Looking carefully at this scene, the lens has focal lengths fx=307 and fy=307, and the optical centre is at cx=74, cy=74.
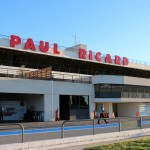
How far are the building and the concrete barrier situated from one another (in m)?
16.4

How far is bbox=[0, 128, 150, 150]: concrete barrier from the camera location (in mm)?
12016

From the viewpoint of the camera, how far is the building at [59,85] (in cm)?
3347

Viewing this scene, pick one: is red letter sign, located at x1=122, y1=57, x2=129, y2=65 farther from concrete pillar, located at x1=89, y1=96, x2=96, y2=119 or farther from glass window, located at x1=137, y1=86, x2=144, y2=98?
concrete pillar, located at x1=89, y1=96, x2=96, y2=119

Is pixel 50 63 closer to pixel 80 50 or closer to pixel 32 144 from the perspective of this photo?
pixel 80 50

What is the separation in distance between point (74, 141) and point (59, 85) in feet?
68.9

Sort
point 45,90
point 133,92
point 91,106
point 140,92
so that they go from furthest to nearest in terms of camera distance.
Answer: point 140,92 → point 133,92 → point 91,106 → point 45,90

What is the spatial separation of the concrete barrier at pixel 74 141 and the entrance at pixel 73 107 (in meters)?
18.5

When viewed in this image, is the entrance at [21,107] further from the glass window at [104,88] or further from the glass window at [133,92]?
the glass window at [133,92]

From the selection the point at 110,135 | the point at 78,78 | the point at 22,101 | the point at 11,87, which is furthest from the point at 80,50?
the point at 110,135

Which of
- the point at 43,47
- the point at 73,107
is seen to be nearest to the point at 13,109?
the point at 73,107

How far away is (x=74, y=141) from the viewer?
13.9m

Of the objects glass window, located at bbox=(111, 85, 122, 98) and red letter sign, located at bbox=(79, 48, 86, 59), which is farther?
red letter sign, located at bbox=(79, 48, 86, 59)

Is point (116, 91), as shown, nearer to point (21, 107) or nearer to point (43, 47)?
point (43, 47)

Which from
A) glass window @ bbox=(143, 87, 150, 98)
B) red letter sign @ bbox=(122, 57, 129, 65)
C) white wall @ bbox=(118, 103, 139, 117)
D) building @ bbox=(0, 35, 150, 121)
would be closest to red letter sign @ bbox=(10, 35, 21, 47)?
building @ bbox=(0, 35, 150, 121)
